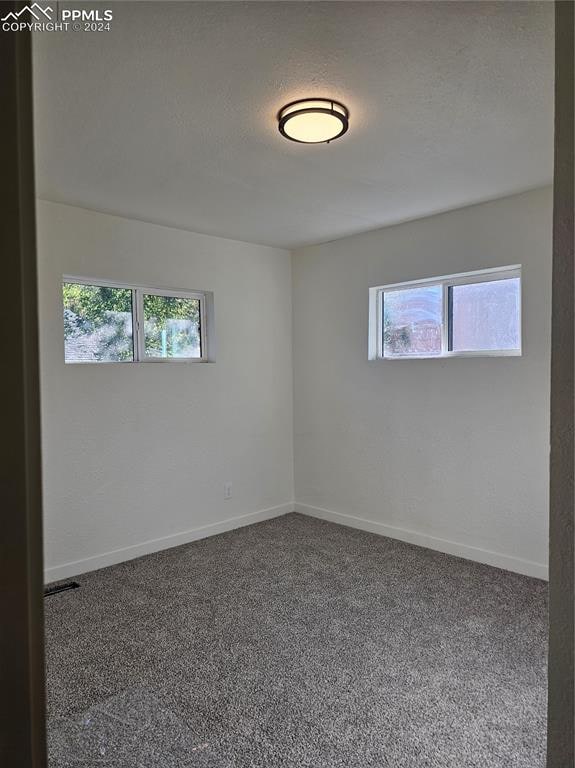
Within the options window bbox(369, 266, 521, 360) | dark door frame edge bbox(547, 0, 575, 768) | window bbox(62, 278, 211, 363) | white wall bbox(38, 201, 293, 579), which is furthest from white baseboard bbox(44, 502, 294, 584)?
dark door frame edge bbox(547, 0, 575, 768)

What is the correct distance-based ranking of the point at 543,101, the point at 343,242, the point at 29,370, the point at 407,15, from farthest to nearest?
the point at 343,242
the point at 543,101
the point at 407,15
the point at 29,370

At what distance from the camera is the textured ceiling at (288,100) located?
1514 millimetres

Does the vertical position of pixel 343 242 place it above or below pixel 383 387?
above

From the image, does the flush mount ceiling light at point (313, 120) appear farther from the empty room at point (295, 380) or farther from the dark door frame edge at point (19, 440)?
the dark door frame edge at point (19, 440)

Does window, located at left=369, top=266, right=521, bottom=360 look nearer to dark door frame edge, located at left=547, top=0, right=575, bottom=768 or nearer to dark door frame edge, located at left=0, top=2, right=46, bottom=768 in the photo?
dark door frame edge, located at left=547, top=0, right=575, bottom=768

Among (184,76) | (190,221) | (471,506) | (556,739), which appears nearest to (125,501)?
(190,221)

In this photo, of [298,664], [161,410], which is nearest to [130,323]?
[161,410]

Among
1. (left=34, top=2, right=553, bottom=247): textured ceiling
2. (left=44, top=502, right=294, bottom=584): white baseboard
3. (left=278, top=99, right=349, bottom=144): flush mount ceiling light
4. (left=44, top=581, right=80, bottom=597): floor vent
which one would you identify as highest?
(left=34, top=2, right=553, bottom=247): textured ceiling

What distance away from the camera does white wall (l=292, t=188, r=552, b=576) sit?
3.16 m

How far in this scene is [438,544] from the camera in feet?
12.0

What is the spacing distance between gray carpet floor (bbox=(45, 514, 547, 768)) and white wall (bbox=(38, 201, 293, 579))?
0.41 metres

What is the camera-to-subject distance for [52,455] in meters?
3.19

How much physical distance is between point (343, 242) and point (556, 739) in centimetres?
382

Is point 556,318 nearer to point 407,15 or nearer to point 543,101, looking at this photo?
point 407,15
